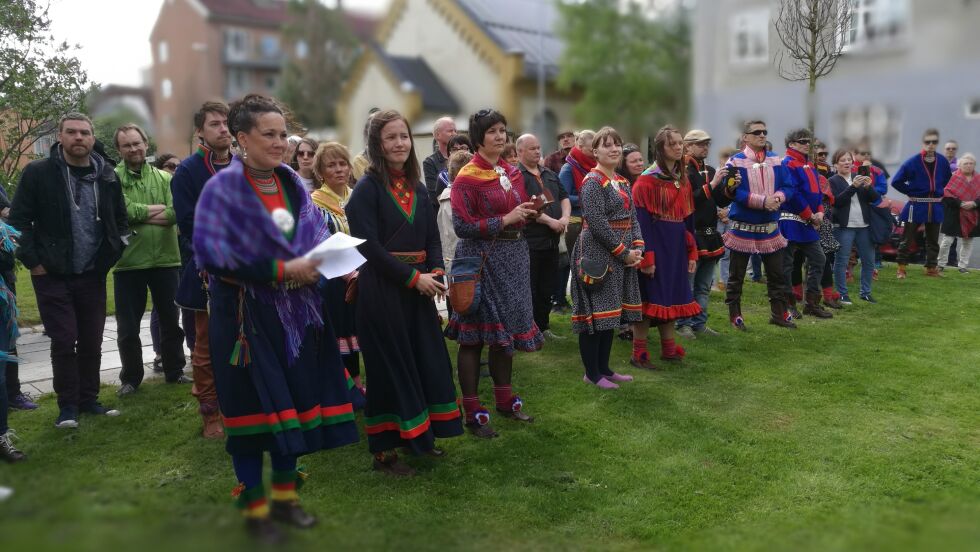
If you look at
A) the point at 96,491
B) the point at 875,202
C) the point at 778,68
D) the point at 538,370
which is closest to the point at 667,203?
the point at 538,370

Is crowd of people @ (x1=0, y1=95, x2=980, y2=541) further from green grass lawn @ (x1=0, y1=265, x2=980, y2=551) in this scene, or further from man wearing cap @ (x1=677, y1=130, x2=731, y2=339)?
green grass lawn @ (x1=0, y1=265, x2=980, y2=551)

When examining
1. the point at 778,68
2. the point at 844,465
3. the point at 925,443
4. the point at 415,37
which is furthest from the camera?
the point at 925,443

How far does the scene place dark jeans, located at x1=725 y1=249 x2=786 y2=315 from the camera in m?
7.22

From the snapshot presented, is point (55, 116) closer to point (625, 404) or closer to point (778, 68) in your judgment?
point (625, 404)

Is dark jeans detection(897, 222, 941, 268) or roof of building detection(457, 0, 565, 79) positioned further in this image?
dark jeans detection(897, 222, 941, 268)

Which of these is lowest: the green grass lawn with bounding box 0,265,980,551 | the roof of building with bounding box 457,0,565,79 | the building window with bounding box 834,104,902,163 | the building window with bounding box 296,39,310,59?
the green grass lawn with bounding box 0,265,980,551

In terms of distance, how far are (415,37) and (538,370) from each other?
3.73m

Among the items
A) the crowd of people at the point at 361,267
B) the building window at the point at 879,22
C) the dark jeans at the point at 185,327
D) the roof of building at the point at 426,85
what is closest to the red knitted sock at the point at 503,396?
the crowd of people at the point at 361,267

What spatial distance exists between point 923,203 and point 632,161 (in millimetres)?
6461

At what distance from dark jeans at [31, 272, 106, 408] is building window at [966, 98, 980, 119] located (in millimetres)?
4876

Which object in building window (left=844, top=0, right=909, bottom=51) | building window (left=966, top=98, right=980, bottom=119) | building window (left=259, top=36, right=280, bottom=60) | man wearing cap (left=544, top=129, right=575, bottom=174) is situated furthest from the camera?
man wearing cap (left=544, top=129, right=575, bottom=174)

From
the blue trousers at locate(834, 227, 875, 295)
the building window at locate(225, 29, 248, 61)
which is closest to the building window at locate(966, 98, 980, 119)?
the building window at locate(225, 29, 248, 61)

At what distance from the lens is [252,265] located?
9.45ft

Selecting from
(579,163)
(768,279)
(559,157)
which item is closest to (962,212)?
(768,279)
